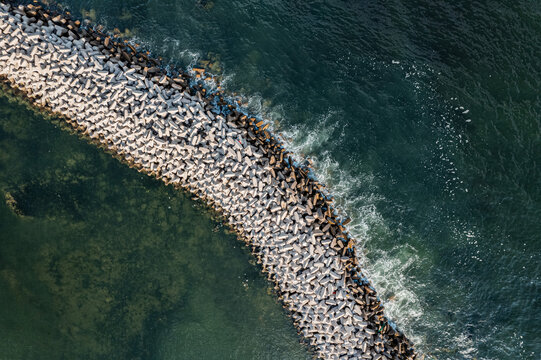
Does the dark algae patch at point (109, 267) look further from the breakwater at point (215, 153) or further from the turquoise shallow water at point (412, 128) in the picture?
the breakwater at point (215, 153)

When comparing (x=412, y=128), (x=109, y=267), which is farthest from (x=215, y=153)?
(x=412, y=128)

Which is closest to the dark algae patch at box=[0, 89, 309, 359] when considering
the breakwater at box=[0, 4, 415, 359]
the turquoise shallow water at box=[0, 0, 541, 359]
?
the turquoise shallow water at box=[0, 0, 541, 359]

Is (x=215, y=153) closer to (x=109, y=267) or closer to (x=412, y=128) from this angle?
(x=109, y=267)

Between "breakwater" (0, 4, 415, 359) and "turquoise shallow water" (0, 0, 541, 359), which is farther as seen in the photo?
"turquoise shallow water" (0, 0, 541, 359)

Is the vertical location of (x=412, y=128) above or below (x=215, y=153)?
above

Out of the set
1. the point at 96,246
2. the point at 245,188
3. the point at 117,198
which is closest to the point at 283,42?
the point at 245,188

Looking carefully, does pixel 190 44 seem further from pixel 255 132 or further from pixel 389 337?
pixel 389 337

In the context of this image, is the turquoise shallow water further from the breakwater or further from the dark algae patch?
the breakwater
